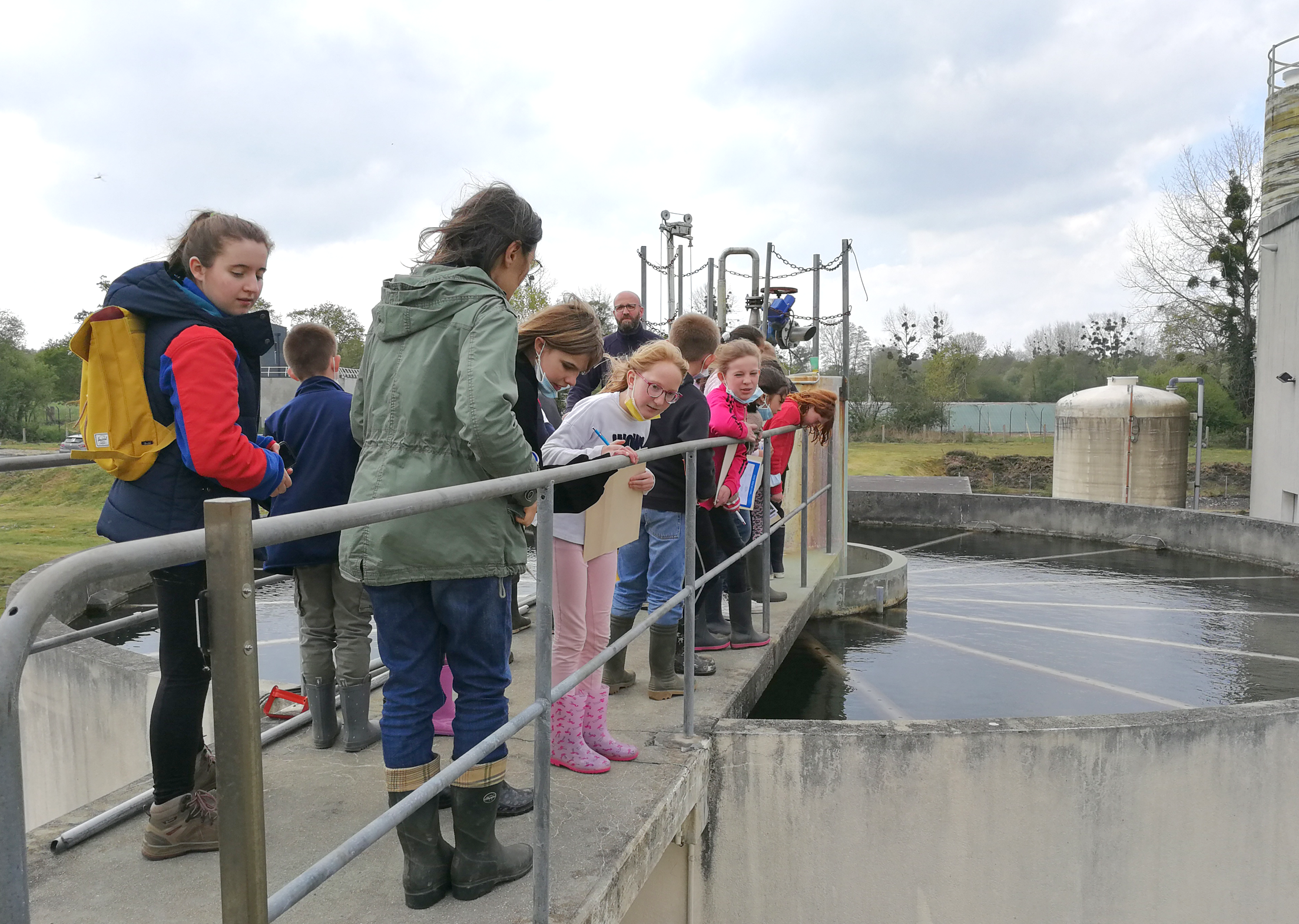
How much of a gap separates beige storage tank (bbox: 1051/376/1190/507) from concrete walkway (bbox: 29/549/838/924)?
1991 centimetres

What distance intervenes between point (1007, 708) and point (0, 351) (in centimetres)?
3324

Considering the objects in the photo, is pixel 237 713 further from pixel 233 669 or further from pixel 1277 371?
pixel 1277 371

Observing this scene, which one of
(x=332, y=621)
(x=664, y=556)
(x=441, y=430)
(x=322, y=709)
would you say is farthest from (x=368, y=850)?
(x=664, y=556)

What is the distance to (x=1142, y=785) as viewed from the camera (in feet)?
13.6

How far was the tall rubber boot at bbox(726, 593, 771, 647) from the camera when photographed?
4.82 metres

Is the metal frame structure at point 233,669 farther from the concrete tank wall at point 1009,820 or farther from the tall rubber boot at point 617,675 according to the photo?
the concrete tank wall at point 1009,820

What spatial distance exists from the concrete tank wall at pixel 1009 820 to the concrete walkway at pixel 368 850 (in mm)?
460

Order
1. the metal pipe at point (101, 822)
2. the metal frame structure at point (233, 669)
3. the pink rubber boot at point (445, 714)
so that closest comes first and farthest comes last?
the metal frame structure at point (233, 669), the metal pipe at point (101, 822), the pink rubber boot at point (445, 714)

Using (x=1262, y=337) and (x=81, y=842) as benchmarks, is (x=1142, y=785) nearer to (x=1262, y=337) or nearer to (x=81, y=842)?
(x=81, y=842)

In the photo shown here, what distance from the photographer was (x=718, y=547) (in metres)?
4.75

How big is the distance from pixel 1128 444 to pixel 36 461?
21.5 meters

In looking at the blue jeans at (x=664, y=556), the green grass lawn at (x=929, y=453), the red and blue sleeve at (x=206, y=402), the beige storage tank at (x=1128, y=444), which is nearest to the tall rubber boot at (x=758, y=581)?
the blue jeans at (x=664, y=556)

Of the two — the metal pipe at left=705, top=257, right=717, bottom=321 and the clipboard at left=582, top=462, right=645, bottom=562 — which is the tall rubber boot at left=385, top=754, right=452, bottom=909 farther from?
the metal pipe at left=705, top=257, right=717, bottom=321

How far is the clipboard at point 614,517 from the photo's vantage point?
298 cm
